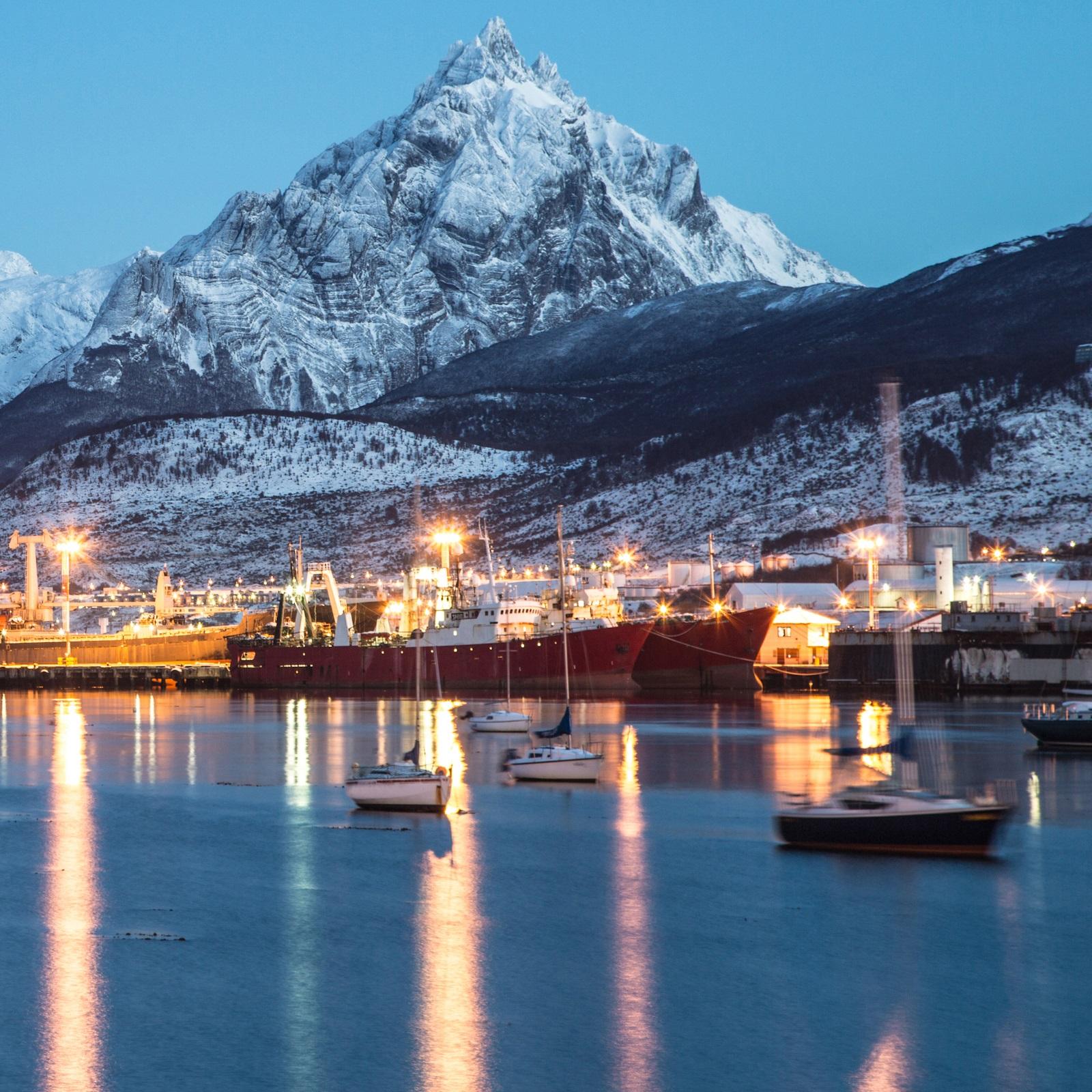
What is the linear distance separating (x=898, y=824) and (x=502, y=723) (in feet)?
110

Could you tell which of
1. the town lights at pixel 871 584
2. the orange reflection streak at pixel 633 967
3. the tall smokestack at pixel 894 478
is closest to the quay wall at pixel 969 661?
the town lights at pixel 871 584

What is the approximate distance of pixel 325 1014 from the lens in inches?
940

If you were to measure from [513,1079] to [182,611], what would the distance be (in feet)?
447

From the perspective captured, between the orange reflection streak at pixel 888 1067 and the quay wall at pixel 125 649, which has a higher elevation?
the quay wall at pixel 125 649

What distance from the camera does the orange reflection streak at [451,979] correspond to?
21.3 metres

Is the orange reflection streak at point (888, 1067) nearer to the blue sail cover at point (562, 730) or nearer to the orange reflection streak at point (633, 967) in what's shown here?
the orange reflection streak at point (633, 967)

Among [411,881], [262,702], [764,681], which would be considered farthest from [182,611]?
[411,881]

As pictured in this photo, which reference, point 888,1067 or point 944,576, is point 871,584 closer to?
point 944,576

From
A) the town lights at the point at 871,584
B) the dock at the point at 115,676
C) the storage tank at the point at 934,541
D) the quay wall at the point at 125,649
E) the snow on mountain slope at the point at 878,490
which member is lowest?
the dock at the point at 115,676

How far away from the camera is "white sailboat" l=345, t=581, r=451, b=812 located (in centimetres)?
4284

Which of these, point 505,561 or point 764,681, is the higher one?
point 505,561

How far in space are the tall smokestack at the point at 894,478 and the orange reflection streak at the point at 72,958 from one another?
106261mm

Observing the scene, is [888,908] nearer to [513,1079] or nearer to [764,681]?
[513,1079]

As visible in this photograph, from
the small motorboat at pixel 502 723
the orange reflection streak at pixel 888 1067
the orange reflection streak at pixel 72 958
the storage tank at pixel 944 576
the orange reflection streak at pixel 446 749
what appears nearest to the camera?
the orange reflection streak at pixel 888 1067
